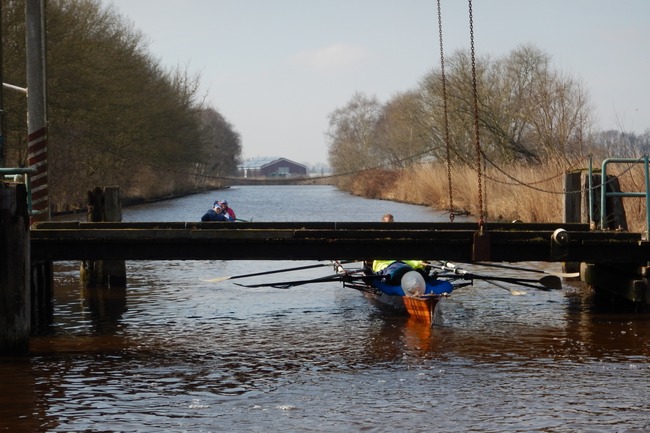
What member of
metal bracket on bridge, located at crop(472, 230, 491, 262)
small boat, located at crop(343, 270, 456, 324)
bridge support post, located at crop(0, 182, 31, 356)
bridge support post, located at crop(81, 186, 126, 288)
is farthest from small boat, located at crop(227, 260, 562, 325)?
bridge support post, located at crop(0, 182, 31, 356)

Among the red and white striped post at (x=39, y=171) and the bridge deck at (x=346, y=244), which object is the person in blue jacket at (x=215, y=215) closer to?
the red and white striped post at (x=39, y=171)

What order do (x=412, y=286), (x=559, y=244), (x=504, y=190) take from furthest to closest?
(x=504, y=190), (x=412, y=286), (x=559, y=244)

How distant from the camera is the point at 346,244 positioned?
15195 millimetres

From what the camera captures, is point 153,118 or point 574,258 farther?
point 153,118

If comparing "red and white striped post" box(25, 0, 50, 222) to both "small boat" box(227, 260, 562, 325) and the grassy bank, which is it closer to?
"small boat" box(227, 260, 562, 325)

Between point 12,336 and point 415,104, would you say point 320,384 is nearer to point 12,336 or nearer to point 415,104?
point 12,336

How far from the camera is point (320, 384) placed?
1094 centimetres

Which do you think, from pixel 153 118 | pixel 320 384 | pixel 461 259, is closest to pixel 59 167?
pixel 153 118

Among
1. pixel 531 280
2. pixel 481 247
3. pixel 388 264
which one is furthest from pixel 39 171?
pixel 531 280

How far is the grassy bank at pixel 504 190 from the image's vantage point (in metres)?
22.1

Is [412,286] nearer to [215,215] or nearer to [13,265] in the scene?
[13,265]

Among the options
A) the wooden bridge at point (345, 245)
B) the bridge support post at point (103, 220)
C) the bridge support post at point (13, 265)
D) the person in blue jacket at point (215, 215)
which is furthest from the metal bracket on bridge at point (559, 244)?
the person in blue jacket at point (215, 215)

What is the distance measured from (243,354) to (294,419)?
132 inches

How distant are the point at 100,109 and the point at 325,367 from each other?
33967 mm
